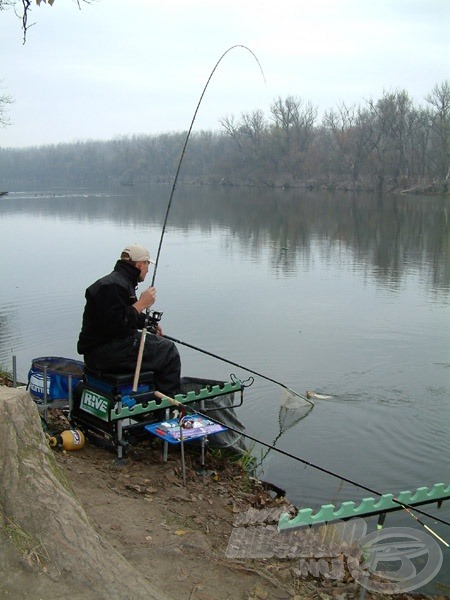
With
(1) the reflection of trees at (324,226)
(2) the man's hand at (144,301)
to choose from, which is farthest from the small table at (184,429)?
(1) the reflection of trees at (324,226)

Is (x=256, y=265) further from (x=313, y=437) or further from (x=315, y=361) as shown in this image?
(x=313, y=437)

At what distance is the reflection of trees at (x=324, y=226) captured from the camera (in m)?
18.5

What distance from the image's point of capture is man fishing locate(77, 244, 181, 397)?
16.2ft

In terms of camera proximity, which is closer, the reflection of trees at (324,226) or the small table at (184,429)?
the small table at (184,429)

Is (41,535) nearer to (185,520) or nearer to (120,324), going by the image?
(185,520)

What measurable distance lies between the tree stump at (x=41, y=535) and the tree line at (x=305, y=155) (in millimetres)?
53033

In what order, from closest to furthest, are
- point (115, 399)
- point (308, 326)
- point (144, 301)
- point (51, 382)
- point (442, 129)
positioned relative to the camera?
point (115, 399), point (144, 301), point (51, 382), point (308, 326), point (442, 129)

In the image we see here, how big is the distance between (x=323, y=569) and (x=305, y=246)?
18.1 m

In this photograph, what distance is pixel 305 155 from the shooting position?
7031 centimetres

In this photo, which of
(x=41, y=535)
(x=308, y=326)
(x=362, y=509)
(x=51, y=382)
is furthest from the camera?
(x=308, y=326)

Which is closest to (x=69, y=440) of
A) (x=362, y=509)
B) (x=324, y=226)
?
(x=362, y=509)

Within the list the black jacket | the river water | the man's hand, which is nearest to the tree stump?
the black jacket

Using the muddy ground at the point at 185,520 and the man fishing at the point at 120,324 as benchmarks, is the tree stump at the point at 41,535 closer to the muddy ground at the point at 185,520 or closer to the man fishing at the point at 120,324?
the muddy ground at the point at 185,520

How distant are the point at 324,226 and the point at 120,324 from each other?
23593 mm
